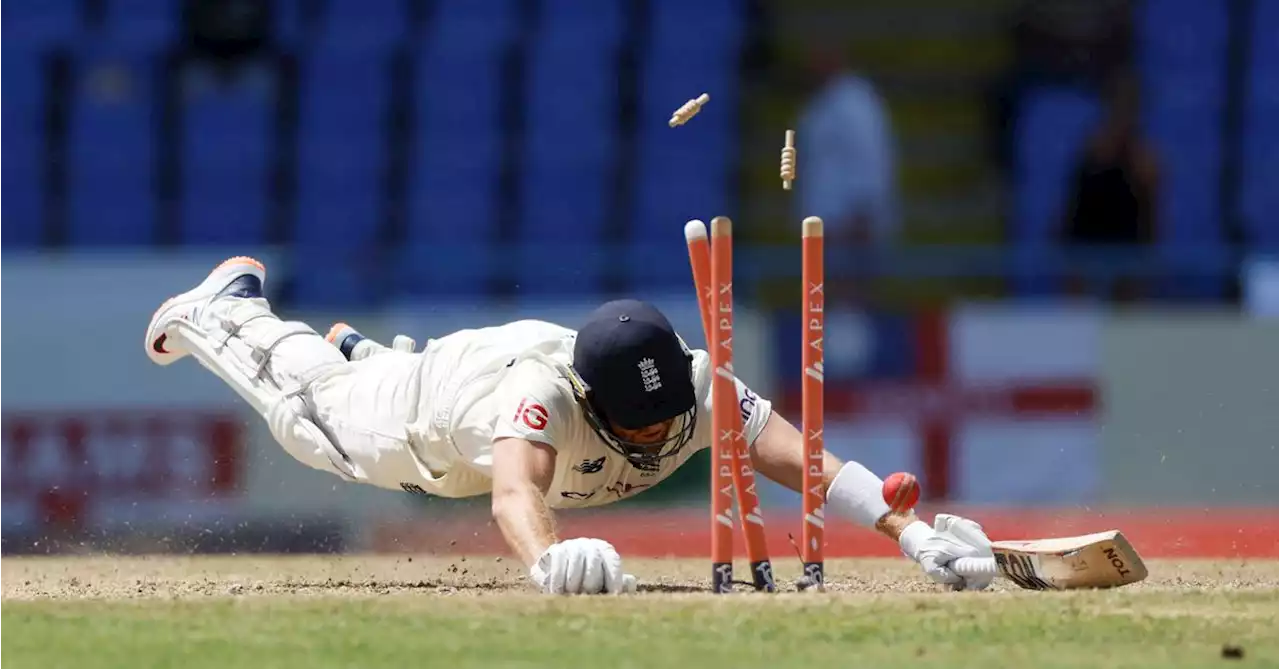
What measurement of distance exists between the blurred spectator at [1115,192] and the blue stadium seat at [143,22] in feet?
20.0

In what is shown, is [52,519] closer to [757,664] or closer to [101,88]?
[101,88]

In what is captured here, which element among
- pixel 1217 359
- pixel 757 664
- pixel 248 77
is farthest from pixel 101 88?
pixel 757 664

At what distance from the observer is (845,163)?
43.6ft

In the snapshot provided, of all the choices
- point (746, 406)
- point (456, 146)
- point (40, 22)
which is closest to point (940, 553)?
point (746, 406)

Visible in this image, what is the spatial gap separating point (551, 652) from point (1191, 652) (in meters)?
1.64

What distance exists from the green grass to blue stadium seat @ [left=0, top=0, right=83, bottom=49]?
861 centimetres

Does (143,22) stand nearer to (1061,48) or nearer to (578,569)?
(1061,48)

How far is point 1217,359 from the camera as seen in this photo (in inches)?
451

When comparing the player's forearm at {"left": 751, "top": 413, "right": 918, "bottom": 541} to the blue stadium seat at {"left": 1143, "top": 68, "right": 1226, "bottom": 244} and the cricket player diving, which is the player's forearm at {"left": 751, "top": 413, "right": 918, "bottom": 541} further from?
the blue stadium seat at {"left": 1143, "top": 68, "right": 1226, "bottom": 244}

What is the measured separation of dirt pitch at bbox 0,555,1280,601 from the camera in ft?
24.6

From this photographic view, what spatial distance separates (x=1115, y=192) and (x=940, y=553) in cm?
651

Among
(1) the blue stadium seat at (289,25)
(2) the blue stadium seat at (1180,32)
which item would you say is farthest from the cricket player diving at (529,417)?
(2) the blue stadium seat at (1180,32)

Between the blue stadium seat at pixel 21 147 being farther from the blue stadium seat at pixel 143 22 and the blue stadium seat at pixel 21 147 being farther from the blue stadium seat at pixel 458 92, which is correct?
the blue stadium seat at pixel 458 92

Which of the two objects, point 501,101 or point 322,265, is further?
point 501,101
